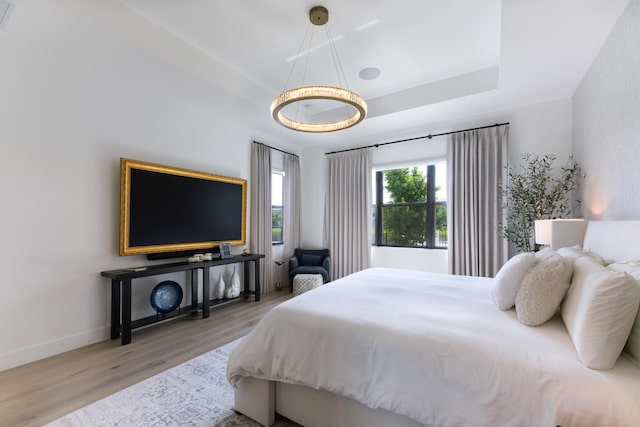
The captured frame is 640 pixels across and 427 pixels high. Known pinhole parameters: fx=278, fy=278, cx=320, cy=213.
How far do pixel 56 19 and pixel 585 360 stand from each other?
3.84 m

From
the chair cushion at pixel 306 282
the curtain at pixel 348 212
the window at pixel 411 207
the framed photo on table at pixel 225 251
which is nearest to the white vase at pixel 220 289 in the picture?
the framed photo on table at pixel 225 251

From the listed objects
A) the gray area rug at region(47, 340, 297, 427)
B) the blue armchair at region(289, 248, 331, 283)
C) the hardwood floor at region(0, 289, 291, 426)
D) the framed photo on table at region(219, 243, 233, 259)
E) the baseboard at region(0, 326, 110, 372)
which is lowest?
the hardwood floor at region(0, 289, 291, 426)

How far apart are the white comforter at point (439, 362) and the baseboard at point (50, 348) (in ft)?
6.83

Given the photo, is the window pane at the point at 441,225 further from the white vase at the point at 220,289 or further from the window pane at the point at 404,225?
the white vase at the point at 220,289

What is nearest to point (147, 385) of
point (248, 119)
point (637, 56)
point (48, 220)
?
point (48, 220)

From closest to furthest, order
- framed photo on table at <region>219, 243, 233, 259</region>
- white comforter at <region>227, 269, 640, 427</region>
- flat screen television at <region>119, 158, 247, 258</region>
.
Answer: white comforter at <region>227, 269, 640, 427</region> → flat screen television at <region>119, 158, 247, 258</region> → framed photo on table at <region>219, 243, 233, 259</region>

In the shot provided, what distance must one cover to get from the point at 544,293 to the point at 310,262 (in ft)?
12.7

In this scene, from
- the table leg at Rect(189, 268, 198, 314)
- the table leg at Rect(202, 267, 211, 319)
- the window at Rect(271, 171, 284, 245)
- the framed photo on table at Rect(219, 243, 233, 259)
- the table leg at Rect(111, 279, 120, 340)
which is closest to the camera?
the table leg at Rect(111, 279, 120, 340)

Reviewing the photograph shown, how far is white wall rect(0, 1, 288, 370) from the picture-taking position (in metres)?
2.32

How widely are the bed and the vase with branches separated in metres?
1.50

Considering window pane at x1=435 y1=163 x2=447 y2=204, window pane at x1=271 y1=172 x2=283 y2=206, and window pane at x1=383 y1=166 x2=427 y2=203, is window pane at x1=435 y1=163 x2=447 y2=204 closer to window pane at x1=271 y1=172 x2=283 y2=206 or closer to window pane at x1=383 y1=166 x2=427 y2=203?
window pane at x1=383 y1=166 x2=427 y2=203

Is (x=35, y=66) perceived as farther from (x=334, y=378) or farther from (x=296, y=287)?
(x=296, y=287)

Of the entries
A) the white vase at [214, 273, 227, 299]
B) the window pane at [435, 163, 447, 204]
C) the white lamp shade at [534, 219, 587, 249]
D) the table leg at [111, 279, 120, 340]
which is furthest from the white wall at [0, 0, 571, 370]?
the white lamp shade at [534, 219, 587, 249]

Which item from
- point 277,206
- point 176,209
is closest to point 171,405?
point 176,209
